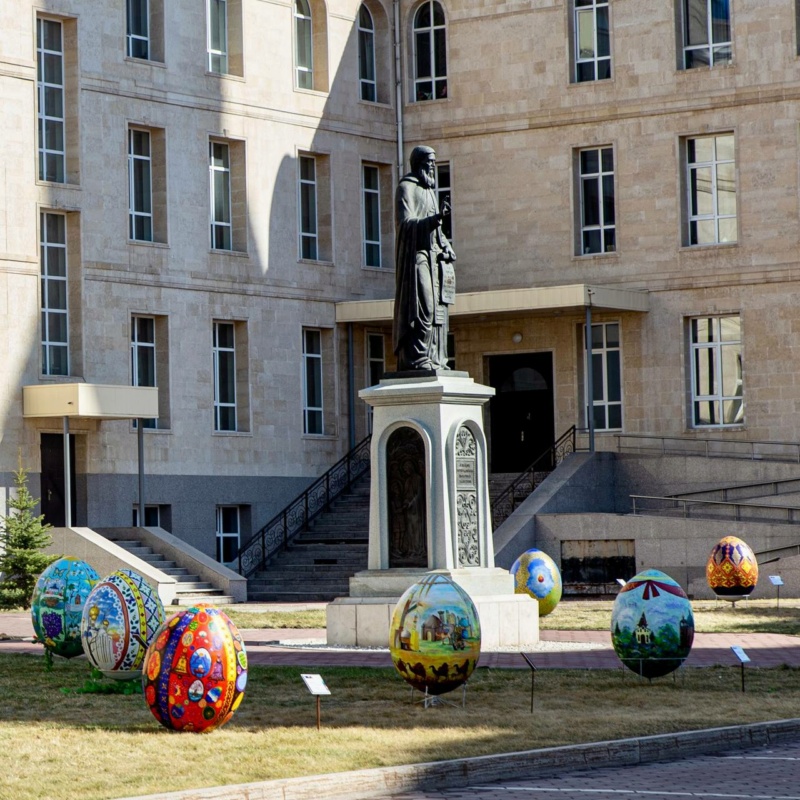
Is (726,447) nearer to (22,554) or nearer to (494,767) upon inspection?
(22,554)

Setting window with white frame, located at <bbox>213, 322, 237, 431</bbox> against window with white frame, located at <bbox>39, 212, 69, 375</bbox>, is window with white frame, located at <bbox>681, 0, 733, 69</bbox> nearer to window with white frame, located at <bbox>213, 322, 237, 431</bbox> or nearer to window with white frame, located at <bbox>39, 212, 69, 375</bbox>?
window with white frame, located at <bbox>213, 322, 237, 431</bbox>

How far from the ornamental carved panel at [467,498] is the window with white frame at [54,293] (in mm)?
16516

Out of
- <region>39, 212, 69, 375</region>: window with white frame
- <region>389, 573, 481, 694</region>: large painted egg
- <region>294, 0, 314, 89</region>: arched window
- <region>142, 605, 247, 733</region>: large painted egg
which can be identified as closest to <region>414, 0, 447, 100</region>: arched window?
<region>294, 0, 314, 89</region>: arched window

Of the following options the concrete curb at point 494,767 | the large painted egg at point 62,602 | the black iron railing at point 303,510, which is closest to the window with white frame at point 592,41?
the black iron railing at point 303,510

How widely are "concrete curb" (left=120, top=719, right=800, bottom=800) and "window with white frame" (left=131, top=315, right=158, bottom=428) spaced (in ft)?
83.3

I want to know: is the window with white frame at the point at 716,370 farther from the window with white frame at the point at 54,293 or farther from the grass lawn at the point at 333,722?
the grass lawn at the point at 333,722

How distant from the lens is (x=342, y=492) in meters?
41.6

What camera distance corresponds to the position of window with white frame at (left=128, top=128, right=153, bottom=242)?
1527 inches

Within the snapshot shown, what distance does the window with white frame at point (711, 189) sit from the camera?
134 ft

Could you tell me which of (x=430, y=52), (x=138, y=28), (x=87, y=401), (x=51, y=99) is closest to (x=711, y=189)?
(x=430, y=52)

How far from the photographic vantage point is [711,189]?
135ft

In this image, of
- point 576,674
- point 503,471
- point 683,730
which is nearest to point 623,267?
point 503,471

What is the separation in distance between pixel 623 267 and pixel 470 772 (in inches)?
1184

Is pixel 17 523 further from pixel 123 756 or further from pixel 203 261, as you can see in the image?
pixel 123 756
